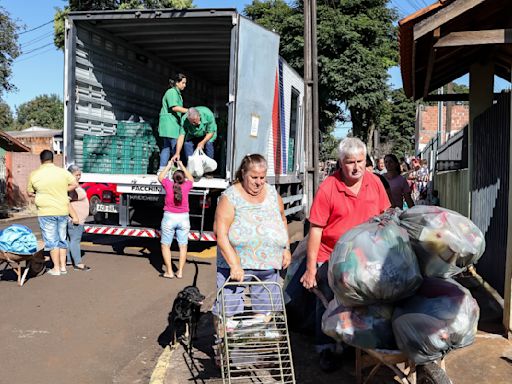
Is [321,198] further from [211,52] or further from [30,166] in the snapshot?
[30,166]

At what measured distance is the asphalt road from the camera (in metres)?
4.39

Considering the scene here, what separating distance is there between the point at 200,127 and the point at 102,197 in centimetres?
215

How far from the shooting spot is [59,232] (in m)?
7.59

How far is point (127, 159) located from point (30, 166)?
13297mm

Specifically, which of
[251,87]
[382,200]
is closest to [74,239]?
[251,87]

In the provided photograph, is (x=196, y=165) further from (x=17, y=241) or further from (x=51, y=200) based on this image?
(x=17, y=241)

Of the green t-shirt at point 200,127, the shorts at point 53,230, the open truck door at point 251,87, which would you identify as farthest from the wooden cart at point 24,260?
the open truck door at point 251,87

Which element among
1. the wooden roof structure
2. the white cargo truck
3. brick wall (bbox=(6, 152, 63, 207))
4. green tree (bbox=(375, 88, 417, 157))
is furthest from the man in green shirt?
green tree (bbox=(375, 88, 417, 157))

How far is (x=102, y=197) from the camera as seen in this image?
905 centimetres

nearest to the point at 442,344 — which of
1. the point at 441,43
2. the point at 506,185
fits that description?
the point at 441,43

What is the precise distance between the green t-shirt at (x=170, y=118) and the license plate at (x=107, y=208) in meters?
1.50

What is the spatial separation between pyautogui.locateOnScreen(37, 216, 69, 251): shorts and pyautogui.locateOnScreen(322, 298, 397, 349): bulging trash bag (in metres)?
5.57

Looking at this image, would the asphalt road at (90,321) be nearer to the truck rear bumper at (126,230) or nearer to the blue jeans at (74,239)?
the blue jeans at (74,239)

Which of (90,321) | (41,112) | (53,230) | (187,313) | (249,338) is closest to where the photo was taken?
(249,338)
